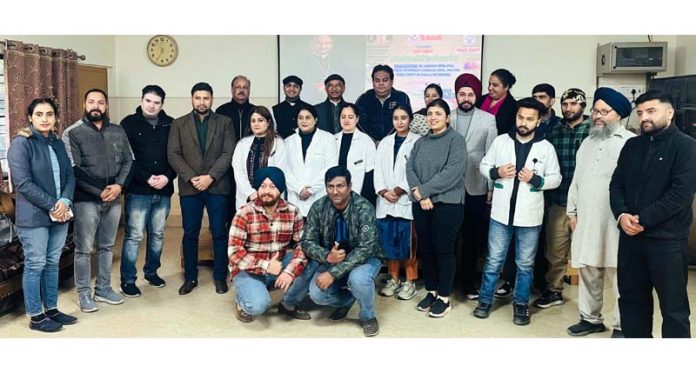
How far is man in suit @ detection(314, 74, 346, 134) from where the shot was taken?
4.52m

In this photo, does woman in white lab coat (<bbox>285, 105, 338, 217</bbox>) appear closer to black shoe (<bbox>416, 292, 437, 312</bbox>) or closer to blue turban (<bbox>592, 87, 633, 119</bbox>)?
black shoe (<bbox>416, 292, 437, 312</bbox>)

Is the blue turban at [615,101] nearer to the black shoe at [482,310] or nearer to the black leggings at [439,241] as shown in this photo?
the black leggings at [439,241]

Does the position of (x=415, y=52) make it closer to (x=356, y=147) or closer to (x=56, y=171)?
(x=356, y=147)

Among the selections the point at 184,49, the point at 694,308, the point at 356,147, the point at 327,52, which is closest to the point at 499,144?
the point at 356,147

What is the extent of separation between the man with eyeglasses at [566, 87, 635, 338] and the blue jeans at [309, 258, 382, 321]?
44.2 inches

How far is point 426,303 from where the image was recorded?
12.5 feet

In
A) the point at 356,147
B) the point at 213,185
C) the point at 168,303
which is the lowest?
the point at 168,303

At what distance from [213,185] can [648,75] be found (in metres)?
4.53

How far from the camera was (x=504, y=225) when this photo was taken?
3.51m

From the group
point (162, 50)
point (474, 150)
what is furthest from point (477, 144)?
point (162, 50)

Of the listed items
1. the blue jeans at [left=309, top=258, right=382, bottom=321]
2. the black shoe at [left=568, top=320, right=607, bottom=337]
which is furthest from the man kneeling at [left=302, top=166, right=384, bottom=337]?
the black shoe at [left=568, top=320, right=607, bottom=337]

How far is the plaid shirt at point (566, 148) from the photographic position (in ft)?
11.9

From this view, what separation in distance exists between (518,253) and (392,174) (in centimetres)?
95

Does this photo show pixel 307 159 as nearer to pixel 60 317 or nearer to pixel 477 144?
pixel 477 144
